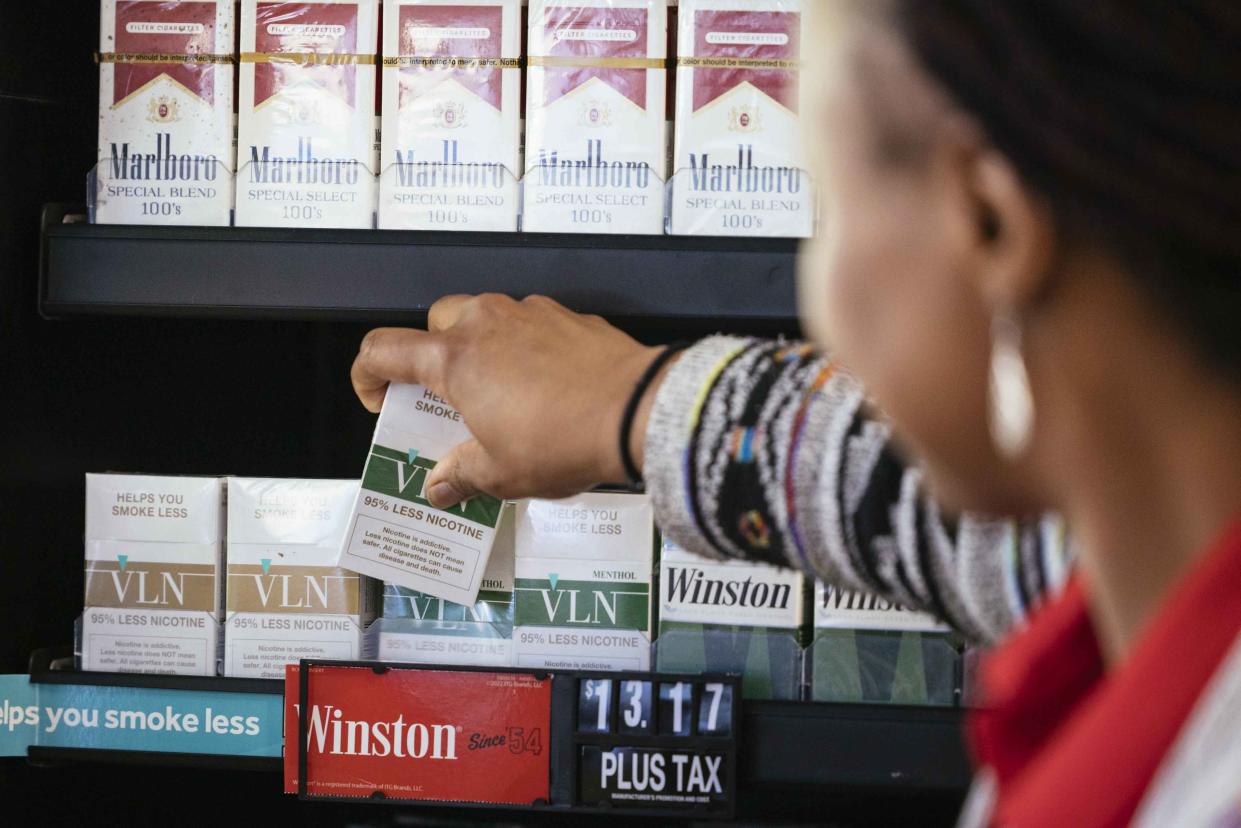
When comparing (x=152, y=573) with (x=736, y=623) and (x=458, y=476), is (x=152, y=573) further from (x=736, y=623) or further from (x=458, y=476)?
(x=736, y=623)

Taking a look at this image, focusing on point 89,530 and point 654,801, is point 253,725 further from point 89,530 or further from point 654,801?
point 654,801

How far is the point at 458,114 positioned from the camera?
1090mm

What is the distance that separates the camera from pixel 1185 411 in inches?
14.2

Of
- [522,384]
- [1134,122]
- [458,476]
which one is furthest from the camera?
[458,476]

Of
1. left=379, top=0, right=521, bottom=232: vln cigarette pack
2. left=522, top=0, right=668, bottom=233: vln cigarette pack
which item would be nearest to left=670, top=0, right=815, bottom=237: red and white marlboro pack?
left=522, top=0, right=668, bottom=233: vln cigarette pack

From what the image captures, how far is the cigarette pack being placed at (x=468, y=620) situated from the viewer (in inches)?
44.7

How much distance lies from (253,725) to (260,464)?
0.34 m

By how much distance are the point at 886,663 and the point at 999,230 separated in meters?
0.80

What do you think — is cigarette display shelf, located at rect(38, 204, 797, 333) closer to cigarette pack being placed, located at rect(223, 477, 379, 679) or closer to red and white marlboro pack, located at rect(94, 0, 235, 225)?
red and white marlboro pack, located at rect(94, 0, 235, 225)

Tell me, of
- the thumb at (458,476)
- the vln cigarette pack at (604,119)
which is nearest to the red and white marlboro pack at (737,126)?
the vln cigarette pack at (604,119)

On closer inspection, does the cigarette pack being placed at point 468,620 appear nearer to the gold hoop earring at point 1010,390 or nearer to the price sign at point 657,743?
the price sign at point 657,743

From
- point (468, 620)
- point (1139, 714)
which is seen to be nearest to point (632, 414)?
point (468, 620)

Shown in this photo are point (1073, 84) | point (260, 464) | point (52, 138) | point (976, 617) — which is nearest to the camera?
point (1073, 84)

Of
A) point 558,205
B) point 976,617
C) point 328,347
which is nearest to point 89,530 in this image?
point 328,347
